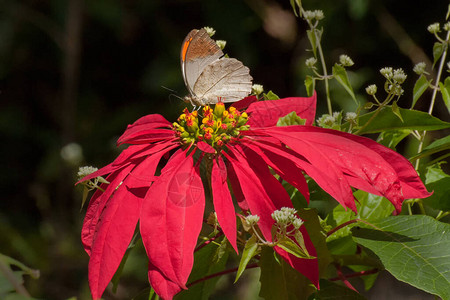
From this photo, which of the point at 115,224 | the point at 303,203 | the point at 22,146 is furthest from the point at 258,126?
the point at 22,146

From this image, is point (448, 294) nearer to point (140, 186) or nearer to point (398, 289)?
point (140, 186)

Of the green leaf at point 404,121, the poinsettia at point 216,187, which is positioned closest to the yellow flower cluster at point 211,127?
the poinsettia at point 216,187

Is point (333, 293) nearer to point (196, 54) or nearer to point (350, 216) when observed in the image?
point (350, 216)

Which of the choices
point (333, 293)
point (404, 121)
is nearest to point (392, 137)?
point (404, 121)

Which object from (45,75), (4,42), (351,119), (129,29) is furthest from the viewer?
(45,75)

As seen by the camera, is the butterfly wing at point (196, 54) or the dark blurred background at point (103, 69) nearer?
the butterfly wing at point (196, 54)

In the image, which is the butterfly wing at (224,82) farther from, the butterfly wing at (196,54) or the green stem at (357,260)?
the green stem at (357,260)

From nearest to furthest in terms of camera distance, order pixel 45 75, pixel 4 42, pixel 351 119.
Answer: pixel 351 119 → pixel 4 42 → pixel 45 75
